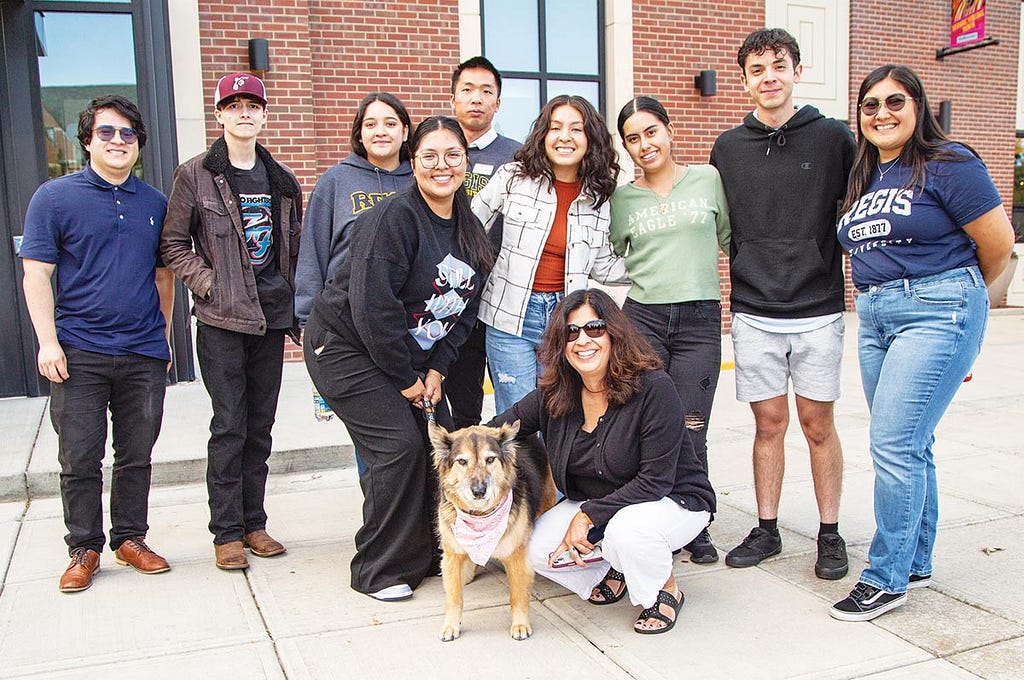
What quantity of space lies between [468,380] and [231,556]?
1434 mm

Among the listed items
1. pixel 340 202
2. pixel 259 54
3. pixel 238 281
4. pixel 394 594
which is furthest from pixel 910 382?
pixel 259 54

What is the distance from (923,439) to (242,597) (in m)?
2.93

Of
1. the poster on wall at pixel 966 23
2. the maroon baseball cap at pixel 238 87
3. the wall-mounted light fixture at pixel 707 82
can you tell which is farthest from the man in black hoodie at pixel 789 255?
the poster on wall at pixel 966 23

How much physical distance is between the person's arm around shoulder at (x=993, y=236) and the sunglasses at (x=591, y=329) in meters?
1.43

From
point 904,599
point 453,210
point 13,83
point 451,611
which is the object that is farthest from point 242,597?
point 13,83

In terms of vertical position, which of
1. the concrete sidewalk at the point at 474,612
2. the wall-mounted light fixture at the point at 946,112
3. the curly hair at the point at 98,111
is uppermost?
the wall-mounted light fixture at the point at 946,112

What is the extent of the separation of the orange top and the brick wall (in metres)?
5.27

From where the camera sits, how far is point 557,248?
4176 mm

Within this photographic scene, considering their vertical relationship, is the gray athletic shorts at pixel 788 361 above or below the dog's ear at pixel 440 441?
above

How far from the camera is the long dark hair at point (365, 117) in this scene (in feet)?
14.1

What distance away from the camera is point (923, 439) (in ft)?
11.6

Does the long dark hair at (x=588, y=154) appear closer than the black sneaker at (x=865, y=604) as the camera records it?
No

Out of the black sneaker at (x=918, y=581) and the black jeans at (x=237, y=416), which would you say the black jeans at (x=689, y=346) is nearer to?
the black sneaker at (x=918, y=581)

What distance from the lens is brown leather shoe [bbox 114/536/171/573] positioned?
4199 mm
